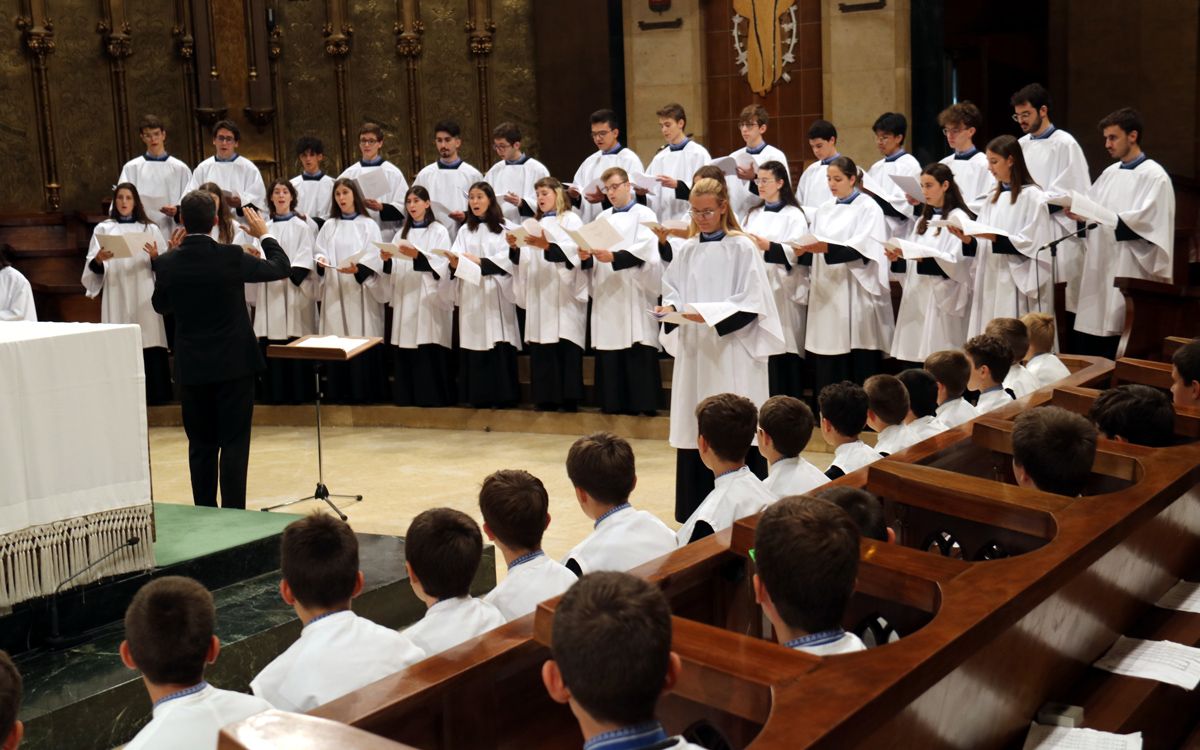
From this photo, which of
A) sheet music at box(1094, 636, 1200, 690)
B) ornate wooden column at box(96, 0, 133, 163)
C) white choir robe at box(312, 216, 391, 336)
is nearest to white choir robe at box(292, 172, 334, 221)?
white choir robe at box(312, 216, 391, 336)

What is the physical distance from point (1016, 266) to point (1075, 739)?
19.5 ft

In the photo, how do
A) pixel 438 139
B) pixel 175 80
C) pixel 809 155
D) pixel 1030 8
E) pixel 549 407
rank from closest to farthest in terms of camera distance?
pixel 549 407
pixel 438 139
pixel 809 155
pixel 175 80
pixel 1030 8

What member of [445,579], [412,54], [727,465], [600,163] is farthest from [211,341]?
[412,54]

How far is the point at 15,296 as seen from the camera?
964 cm

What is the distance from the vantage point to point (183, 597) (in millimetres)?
2834

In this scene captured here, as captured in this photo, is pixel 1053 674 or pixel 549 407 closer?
pixel 1053 674

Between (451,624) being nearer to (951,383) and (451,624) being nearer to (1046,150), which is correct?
(951,383)

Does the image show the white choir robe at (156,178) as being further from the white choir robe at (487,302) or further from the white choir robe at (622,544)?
the white choir robe at (622,544)

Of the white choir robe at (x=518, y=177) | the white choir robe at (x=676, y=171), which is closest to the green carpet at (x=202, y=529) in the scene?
the white choir robe at (x=676, y=171)

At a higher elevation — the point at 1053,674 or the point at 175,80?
the point at 175,80

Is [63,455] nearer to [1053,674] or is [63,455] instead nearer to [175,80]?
[1053,674]

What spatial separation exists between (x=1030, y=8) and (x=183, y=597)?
45.8 ft

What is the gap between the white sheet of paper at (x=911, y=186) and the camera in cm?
875

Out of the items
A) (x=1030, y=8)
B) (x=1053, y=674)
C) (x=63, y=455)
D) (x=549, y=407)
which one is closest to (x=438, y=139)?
(x=549, y=407)
